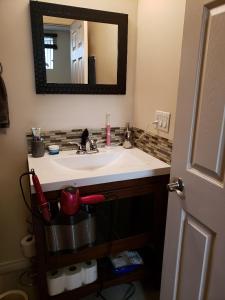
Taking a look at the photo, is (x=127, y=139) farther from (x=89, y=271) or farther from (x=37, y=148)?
(x=89, y=271)

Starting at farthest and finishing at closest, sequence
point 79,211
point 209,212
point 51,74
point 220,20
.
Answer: point 51,74 < point 79,211 < point 209,212 < point 220,20

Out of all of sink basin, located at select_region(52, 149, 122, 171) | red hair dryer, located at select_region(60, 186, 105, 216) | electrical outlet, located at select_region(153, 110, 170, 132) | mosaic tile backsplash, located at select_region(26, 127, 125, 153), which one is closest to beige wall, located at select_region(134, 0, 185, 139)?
electrical outlet, located at select_region(153, 110, 170, 132)

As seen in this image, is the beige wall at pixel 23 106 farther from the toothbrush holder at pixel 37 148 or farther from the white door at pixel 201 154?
the white door at pixel 201 154

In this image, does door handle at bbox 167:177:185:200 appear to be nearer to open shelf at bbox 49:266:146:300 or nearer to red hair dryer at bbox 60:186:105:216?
red hair dryer at bbox 60:186:105:216

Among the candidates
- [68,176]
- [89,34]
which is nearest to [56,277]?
[68,176]

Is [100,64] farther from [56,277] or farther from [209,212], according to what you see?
[56,277]

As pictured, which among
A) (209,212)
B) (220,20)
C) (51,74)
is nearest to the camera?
(220,20)

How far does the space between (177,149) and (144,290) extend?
1.11 meters

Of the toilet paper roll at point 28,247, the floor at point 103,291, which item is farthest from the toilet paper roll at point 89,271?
the toilet paper roll at point 28,247

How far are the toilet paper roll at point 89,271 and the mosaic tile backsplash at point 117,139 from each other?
75 cm

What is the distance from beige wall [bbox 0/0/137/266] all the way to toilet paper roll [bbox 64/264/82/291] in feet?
1.79

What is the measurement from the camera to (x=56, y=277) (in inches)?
49.6

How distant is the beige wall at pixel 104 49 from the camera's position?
147 centimetres

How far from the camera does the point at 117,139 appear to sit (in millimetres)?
1738
